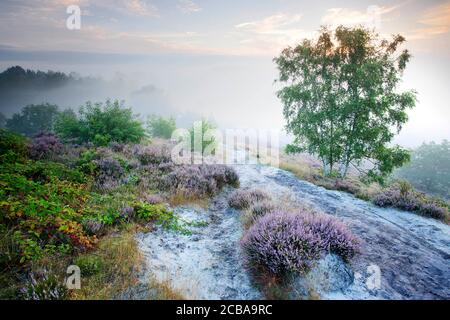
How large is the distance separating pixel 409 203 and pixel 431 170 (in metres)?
44.2

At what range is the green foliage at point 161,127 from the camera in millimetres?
28547

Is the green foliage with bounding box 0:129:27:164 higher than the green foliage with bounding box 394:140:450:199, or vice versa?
the green foliage with bounding box 0:129:27:164

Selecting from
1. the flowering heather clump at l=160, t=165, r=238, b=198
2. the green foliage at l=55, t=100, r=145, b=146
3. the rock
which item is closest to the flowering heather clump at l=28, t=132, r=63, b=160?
the green foliage at l=55, t=100, r=145, b=146

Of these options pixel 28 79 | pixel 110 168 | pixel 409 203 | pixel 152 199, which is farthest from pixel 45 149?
pixel 28 79

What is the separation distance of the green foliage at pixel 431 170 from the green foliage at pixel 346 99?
107ft

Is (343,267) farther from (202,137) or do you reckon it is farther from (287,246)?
(202,137)

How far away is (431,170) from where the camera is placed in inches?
1720

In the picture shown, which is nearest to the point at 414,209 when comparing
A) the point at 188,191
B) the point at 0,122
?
the point at 188,191

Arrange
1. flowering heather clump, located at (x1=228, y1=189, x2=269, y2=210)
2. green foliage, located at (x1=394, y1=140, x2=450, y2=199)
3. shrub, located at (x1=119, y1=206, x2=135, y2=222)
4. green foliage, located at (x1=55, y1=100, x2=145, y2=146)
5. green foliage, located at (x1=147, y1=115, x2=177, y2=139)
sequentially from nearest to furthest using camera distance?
shrub, located at (x1=119, y1=206, x2=135, y2=222) → flowering heather clump, located at (x1=228, y1=189, x2=269, y2=210) → green foliage, located at (x1=55, y1=100, x2=145, y2=146) → green foliage, located at (x1=147, y1=115, x2=177, y2=139) → green foliage, located at (x1=394, y1=140, x2=450, y2=199)

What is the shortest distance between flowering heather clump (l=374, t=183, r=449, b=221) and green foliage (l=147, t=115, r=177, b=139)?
2247 cm

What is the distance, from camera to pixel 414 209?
9953 mm

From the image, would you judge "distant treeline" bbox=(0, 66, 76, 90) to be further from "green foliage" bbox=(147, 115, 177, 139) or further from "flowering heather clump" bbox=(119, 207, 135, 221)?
"flowering heather clump" bbox=(119, 207, 135, 221)

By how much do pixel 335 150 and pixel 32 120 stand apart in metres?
70.7

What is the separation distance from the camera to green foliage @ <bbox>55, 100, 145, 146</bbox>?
46.4 ft
